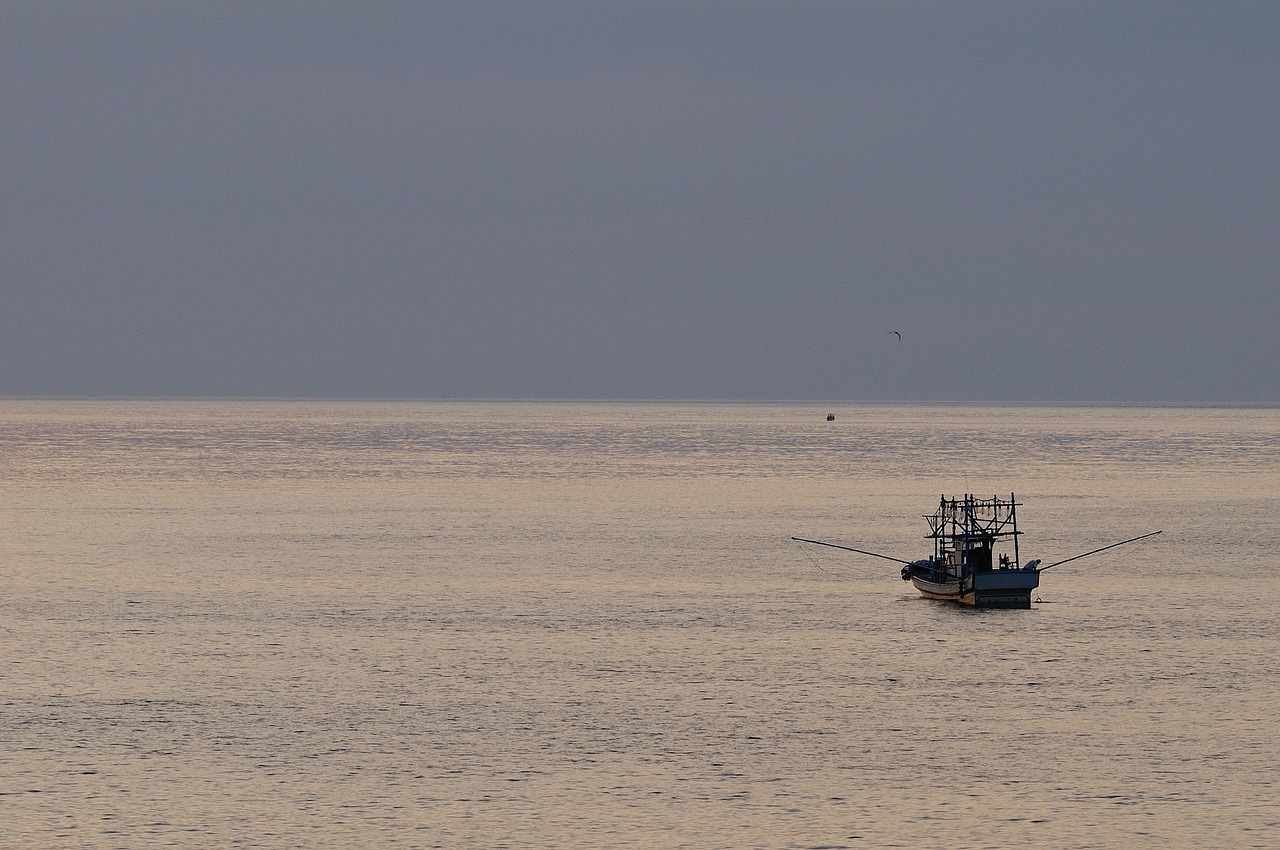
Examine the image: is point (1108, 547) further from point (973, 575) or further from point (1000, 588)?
point (973, 575)

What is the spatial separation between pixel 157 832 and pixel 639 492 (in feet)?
418

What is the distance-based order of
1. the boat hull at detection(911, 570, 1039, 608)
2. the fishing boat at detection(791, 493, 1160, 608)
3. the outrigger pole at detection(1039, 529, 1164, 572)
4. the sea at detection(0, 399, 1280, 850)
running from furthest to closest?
the outrigger pole at detection(1039, 529, 1164, 572)
the fishing boat at detection(791, 493, 1160, 608)
the boat hull at detection(911, 570, 1039, 608)
the sea at detection(0, 399, 1280, 850)

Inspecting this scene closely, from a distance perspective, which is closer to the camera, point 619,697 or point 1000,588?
point 619,697

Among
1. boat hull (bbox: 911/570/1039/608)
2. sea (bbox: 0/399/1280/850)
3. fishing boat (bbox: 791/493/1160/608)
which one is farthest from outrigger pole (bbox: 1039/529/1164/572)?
boat hull (bbox: 911/570/1039/608)

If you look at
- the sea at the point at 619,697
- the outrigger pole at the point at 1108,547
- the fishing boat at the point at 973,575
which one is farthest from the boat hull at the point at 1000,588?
the outrigger pole at the point at 1108,547

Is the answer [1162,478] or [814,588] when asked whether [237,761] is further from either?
[1162,478]

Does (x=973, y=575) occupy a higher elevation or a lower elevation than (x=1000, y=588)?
higher

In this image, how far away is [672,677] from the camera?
59.3 meters

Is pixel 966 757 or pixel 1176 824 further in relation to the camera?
pixel 966 757

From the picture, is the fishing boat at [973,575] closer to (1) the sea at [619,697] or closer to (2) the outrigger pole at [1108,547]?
(1) the sea at [619,697]

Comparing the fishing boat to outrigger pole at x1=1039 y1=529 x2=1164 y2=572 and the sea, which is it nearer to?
the sea

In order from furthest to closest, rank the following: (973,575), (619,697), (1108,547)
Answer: (1108,547) < (973,575) < (619,697)

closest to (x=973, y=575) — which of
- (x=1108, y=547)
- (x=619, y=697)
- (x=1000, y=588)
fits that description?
(x=1000, y=588)

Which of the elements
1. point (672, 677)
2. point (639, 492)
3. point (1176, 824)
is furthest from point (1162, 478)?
point (1176, 824)
